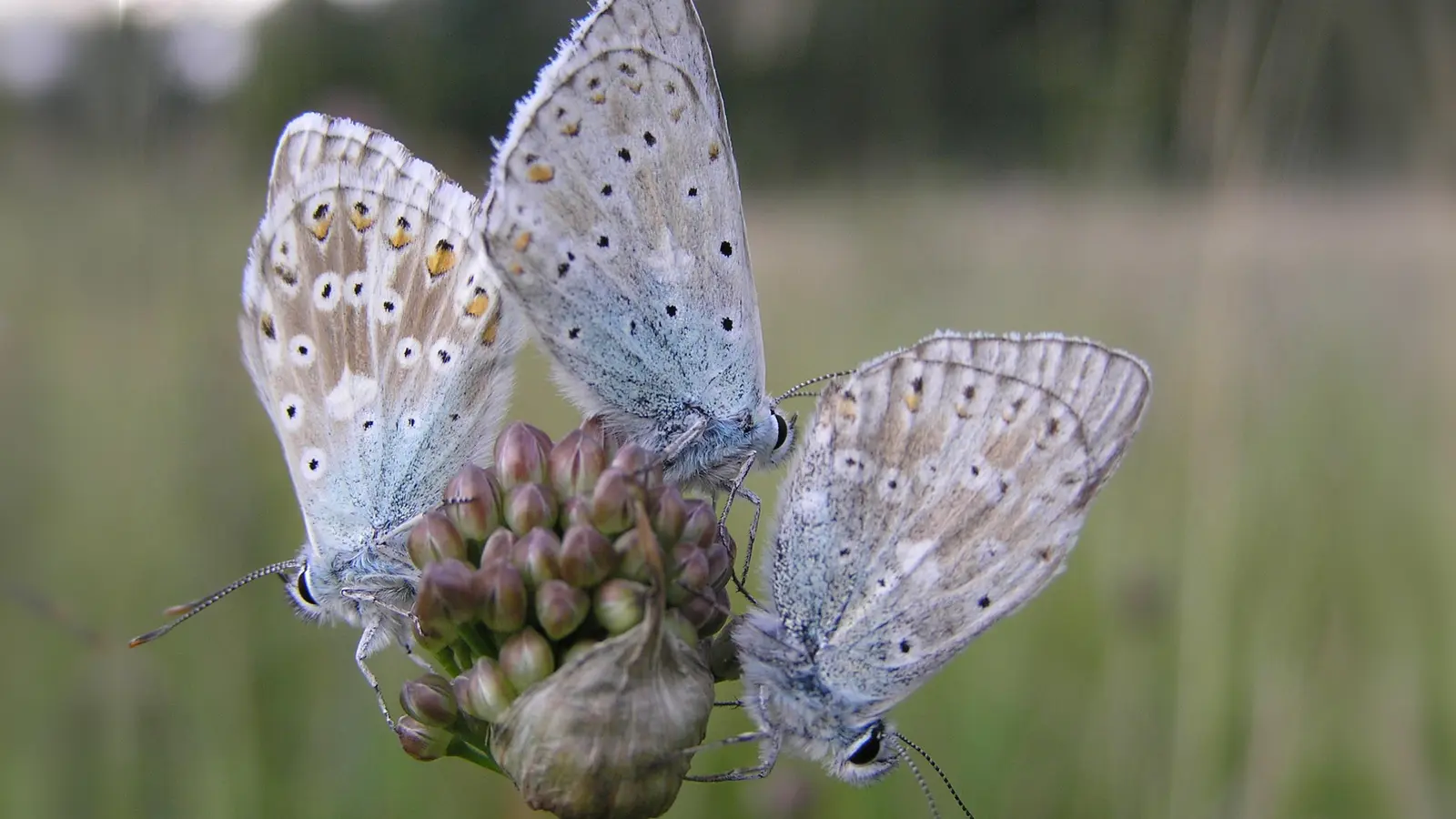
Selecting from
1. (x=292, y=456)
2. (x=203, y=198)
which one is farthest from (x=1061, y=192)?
(x=292, y=456)

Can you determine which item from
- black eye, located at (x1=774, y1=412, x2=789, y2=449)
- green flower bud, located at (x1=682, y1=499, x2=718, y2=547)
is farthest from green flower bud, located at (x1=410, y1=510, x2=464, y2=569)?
black eye, located at (x1=774, y1=412, x2=789, y2=449)

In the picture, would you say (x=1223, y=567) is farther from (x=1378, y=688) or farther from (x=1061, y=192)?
(x=1061, y=192)

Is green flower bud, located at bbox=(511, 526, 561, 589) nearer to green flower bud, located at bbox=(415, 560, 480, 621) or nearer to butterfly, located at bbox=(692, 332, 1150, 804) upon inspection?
green flower bud, located at bbox=(415, 560, 480, 621)

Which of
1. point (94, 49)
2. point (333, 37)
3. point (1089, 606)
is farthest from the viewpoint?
point (333, 37)

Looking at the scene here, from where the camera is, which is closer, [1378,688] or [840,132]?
[1378,688]

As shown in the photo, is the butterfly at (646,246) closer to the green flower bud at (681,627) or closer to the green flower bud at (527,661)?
the green flower bud at (681,627)
